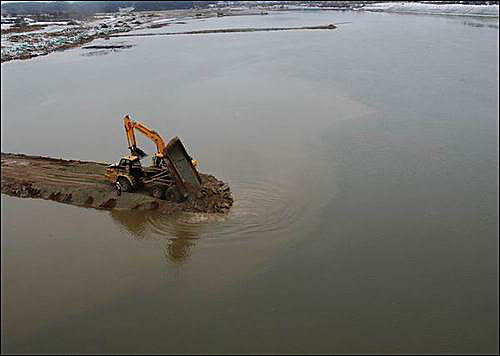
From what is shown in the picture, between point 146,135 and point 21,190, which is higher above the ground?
point 146,135

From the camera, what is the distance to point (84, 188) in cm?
1112

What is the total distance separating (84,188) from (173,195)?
2578 mm

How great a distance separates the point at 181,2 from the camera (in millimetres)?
145875

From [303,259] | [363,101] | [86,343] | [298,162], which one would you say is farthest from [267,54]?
[86,343]

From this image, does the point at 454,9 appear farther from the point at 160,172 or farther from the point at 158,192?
the point at 158,192

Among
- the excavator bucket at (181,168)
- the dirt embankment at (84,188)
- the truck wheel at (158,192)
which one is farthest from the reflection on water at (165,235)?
the excavator bucket at (181,168)

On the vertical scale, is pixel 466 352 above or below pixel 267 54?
below

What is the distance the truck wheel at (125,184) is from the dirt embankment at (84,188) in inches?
5.1

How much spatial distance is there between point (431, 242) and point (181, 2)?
500 ft

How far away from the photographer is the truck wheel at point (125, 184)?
1067 centimetres

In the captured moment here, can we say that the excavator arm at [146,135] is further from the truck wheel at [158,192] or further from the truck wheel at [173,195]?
the truck wheel at [173,195]

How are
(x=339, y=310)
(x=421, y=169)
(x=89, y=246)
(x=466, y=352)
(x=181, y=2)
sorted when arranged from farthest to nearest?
(x=181, y=2) → (x=421, y=169) → (x=89, y=246) → (x=339, y=310) → (x=466, y=352)

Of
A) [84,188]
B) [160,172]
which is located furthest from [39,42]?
[160,172]

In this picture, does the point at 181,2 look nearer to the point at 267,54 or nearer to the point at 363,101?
the point at 267,54
